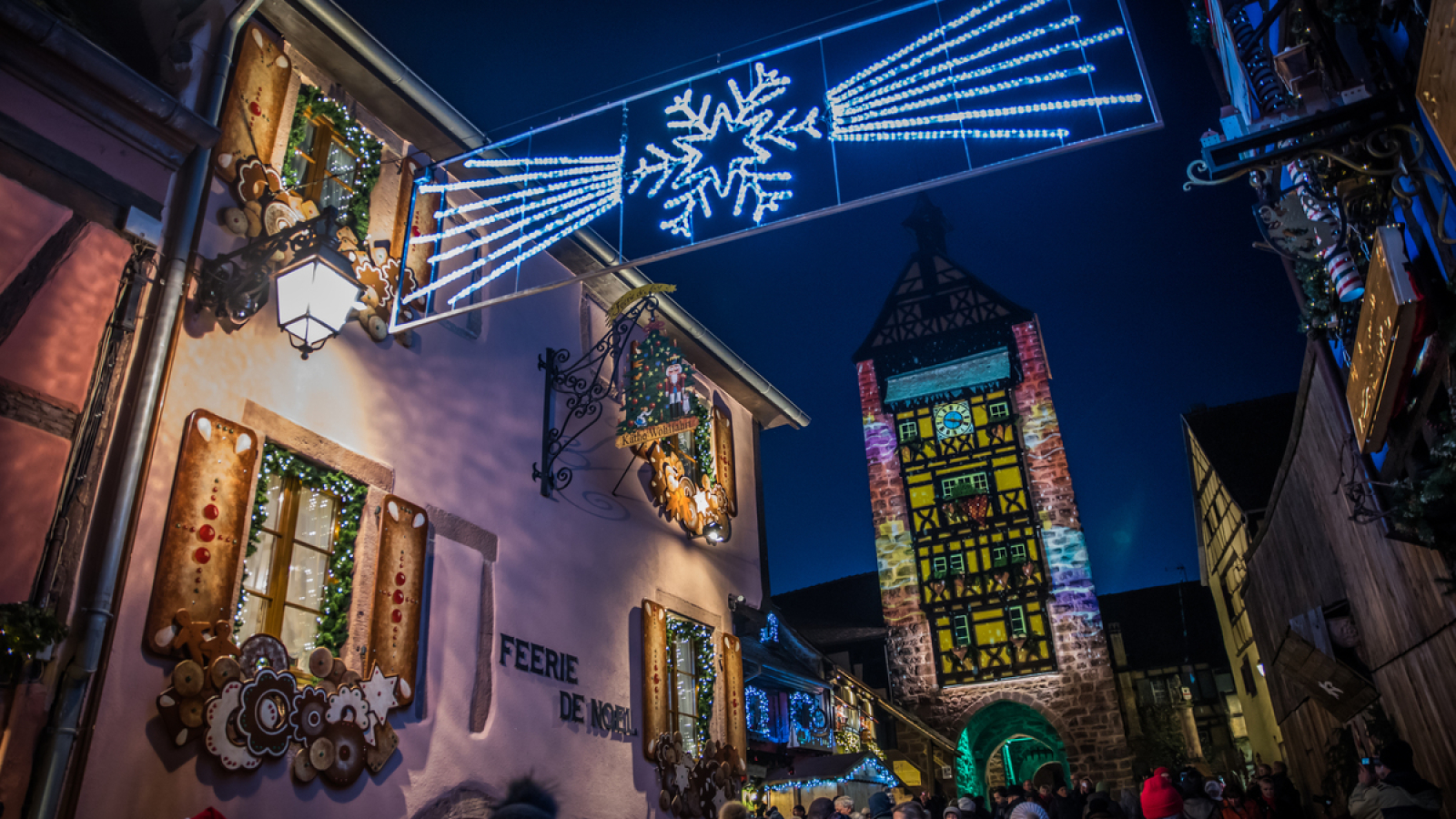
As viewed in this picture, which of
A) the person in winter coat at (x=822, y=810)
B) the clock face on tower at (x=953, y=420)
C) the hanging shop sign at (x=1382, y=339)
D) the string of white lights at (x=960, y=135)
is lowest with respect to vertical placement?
the person in winter coat at (x=822, y=810)

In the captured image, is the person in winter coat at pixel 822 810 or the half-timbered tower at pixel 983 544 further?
the half-timbered tower at pixel 983 544

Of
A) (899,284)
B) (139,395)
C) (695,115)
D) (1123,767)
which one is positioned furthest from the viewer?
(899,284)

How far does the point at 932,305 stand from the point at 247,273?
82.4ft

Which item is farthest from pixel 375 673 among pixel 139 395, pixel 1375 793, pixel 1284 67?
pixel 1284 67

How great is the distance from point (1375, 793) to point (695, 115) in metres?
5.97

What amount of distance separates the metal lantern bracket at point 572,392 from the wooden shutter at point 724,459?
1.94 meters

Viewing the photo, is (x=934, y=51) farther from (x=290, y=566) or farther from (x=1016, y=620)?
(x=1016, y=620)

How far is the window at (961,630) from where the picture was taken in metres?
23.7

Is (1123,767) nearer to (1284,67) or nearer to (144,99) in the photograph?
(1284,67)

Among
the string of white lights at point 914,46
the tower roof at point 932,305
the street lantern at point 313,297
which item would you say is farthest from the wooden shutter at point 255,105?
the tower roof at point 932,305

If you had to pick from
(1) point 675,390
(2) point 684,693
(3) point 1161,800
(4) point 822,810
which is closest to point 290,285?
(1) point 675,390

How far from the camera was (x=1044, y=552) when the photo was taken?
23.6 m

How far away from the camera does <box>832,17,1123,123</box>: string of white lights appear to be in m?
5.13

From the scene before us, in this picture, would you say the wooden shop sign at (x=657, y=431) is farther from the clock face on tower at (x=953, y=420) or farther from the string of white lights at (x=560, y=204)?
the clock face on tower at (x=953, y=420)
